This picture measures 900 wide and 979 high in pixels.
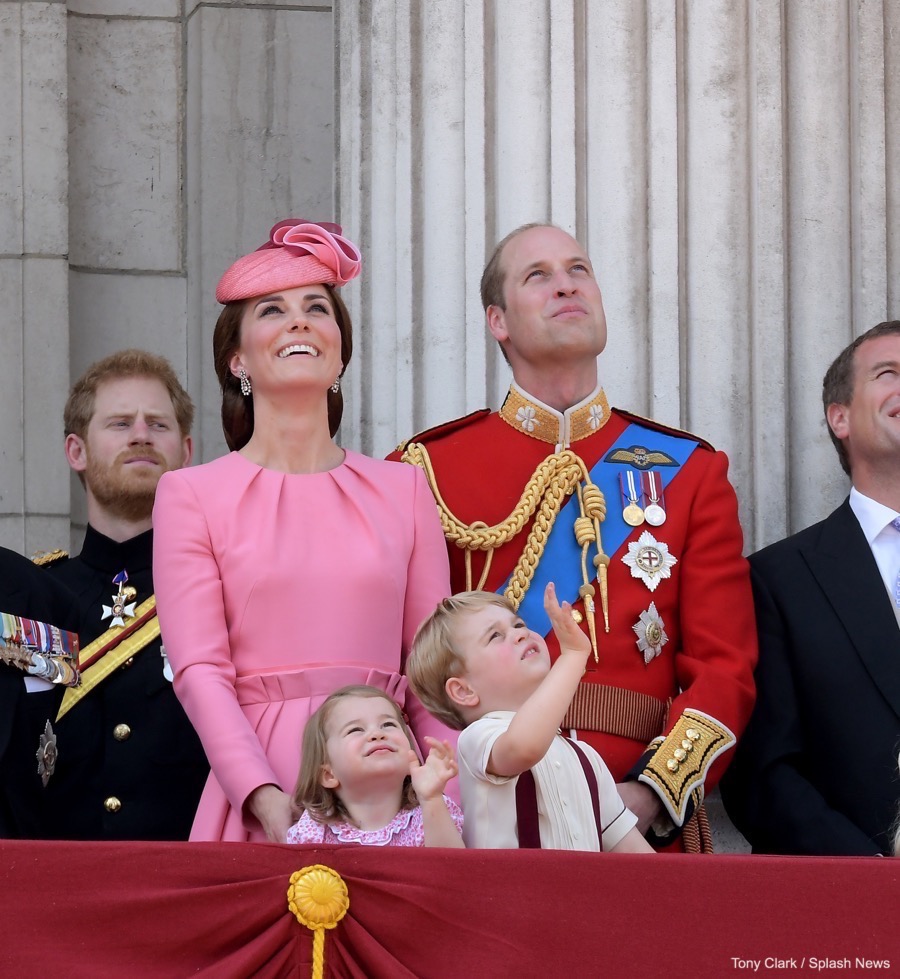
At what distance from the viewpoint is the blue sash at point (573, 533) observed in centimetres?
423

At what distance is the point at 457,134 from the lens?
5043 millimetres

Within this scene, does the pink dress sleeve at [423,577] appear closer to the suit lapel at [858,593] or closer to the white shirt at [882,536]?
the suit lapel at [858,593]

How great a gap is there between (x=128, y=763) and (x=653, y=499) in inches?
46.5

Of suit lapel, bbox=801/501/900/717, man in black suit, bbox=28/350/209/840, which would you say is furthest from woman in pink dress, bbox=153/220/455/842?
suit lapel, bbox=801/501/900/717

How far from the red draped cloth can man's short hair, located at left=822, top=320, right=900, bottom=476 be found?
198 cm

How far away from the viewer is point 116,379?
15.7ft

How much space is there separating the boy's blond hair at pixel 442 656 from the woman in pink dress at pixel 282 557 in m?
0.26

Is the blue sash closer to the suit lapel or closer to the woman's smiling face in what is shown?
the suit lapel

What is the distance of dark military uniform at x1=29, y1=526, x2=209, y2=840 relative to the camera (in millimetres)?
4234

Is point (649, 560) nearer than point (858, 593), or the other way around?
point (649, 560)

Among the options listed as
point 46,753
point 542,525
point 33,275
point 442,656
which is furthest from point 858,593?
point 33,275

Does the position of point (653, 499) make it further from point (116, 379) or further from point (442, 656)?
point (116, 379)

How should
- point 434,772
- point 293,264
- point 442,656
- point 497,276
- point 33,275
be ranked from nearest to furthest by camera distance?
point 434,772, point 442,656, point 293,264, point 497,276, point 33,275

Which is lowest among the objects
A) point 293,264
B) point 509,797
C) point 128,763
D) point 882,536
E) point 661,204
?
point 128,763
